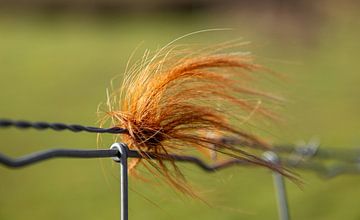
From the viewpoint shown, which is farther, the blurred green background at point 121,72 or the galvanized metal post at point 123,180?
the blurred green background at point 121,72

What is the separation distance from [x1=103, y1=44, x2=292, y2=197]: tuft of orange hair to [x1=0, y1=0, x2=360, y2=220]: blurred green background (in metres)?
Result: 0.05

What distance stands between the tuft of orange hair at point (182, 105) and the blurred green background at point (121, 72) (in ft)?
0.17

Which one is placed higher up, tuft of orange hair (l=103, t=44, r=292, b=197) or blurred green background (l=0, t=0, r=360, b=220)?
blurred green background (l=0, t=0, r=360, b=220)

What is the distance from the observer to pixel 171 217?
77.1 inches

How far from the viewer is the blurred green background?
1.98 metres

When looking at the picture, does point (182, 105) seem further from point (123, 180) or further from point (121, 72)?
point (121, 72)

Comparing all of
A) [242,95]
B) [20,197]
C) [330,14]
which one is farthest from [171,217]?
[330,14]

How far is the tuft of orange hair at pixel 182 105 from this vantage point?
64 centimetres

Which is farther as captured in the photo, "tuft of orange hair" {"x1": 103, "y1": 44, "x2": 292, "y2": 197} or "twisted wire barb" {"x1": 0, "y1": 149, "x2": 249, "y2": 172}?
"tuft of orange hair" {"x1": 103, "y1": 44, "x2": 292, "y2": 197}

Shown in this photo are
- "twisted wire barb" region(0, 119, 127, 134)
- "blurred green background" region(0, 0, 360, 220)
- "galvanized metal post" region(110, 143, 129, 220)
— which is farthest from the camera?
"blurred green background" region(0, 0, 360, 220)

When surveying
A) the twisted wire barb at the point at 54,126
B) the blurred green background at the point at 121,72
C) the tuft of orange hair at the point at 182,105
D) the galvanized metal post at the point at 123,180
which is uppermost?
the blurred green background at the point at 121,72

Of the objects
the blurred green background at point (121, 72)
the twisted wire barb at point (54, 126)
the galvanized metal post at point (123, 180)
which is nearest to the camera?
the twisted wire barb at point (54, 126)

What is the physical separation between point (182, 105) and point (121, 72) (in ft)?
9.21

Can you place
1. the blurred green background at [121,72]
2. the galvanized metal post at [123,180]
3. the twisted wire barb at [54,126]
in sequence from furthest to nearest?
the blurred green background at [121,72]
the galvanized metal post at [123,180]
the twisted wire barb at [54,126]
